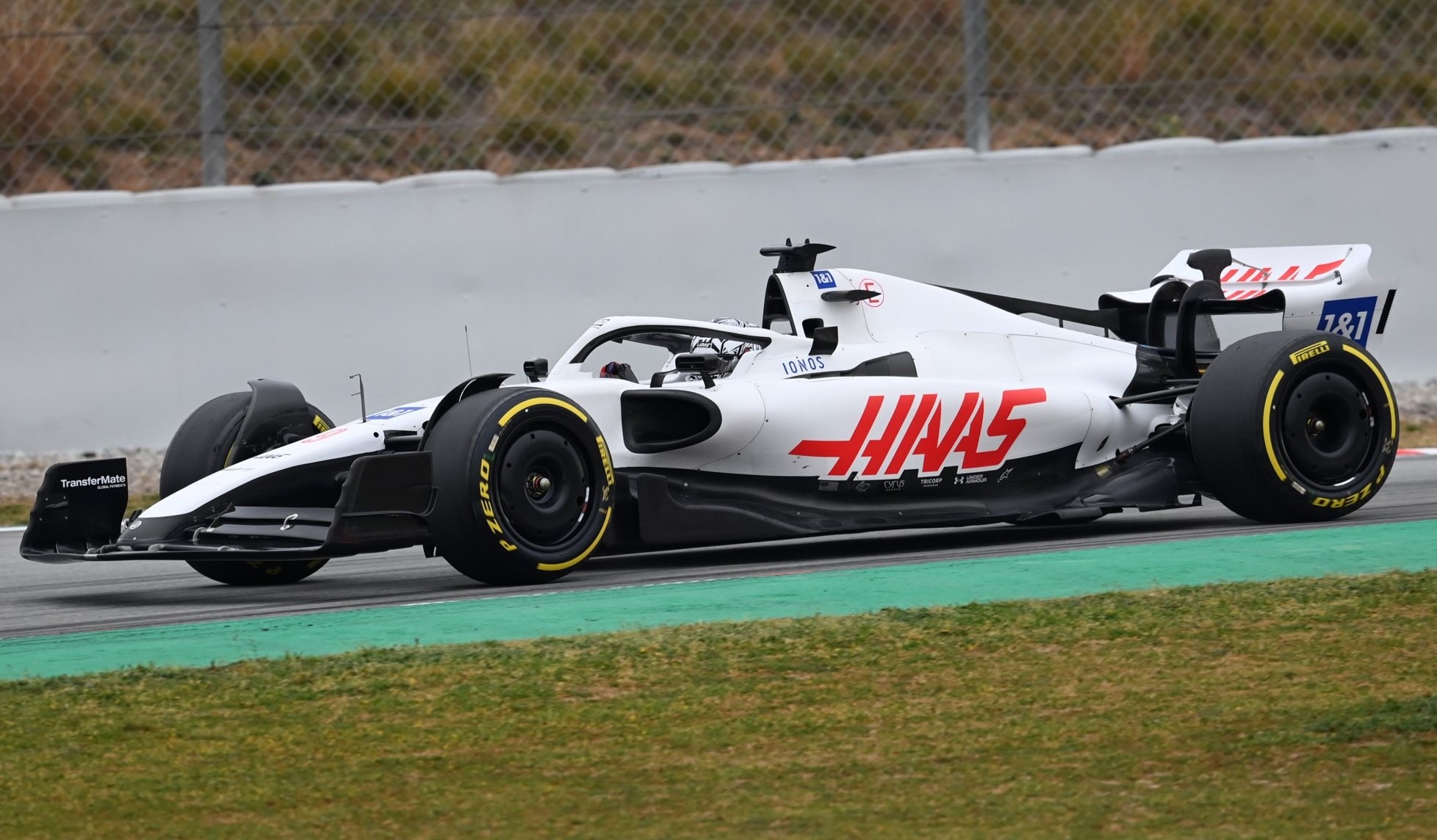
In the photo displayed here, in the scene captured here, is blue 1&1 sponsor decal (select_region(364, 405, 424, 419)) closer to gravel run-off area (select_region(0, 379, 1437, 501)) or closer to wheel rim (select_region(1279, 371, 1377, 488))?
wheel rim (select_region(1279, 371, 1377, 488))

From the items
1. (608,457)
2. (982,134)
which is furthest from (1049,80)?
→ (608,457)

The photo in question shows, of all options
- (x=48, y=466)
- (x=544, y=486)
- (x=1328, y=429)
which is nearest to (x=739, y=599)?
(x=544, y=486)

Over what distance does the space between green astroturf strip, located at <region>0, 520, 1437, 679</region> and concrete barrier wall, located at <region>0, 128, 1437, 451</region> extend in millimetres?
3790

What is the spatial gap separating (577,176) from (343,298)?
1521 millimetres

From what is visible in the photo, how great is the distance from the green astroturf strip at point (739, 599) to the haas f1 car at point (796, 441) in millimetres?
358

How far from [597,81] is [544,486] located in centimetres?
660

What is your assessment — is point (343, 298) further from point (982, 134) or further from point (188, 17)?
point (982, 134)

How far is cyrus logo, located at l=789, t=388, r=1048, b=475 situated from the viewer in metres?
7.90

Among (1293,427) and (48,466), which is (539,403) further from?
(48,466)

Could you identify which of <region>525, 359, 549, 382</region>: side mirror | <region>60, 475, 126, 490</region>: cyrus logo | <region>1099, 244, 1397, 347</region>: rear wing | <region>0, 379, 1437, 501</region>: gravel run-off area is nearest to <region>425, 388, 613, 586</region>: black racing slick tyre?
<region>525, 359, 549, 382</region>: side mirror

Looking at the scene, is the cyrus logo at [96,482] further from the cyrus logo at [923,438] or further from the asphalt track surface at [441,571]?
the cyrus logo at [923,438]

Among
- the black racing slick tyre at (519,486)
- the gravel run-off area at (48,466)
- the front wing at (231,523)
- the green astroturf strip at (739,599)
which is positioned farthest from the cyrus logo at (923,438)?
the gravel run-off area at (48,466)

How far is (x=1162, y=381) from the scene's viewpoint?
8828 millimetres

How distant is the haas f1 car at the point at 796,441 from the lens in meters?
7.04
